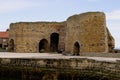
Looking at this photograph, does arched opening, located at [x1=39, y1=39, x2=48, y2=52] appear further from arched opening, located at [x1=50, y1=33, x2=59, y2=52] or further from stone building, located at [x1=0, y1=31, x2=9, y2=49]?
stone building, located at [x1=0, y1=31, x2=9, y2=49]

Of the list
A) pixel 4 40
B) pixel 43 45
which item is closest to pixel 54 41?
pixel 43 45

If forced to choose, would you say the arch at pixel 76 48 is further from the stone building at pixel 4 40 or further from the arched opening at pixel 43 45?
the stone building at pixel 4 40

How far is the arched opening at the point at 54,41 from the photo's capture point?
131ft

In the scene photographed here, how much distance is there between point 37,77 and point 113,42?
706 inches

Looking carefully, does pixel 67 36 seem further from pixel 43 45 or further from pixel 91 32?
pixel 43 45

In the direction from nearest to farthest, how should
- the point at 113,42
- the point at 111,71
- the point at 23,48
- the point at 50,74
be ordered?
the point at 111,71 → the point at 50,74 → the point at 113,42 → the point at 23,48

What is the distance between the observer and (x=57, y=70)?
16.5 metres

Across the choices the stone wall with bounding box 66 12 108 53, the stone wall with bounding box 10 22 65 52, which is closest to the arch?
the stone wall with bounding box 66 12 108 53

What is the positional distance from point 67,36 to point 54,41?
24.8 ft

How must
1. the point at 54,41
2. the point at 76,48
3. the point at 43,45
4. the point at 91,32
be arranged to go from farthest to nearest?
1. the point at 54,41
2. the point at 43,45
3. the point at 76,48
4. the point at 91,32

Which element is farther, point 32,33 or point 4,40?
point 4,40

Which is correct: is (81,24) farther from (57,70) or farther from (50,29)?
(57,70)

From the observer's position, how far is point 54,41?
134 feet

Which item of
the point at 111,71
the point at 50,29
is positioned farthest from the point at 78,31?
the point at 111,71
